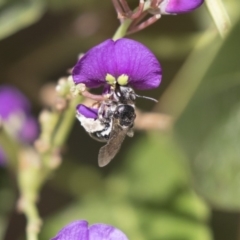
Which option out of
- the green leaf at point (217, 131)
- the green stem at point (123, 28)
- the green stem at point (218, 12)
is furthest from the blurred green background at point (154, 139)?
the green stem at point (123, 28)

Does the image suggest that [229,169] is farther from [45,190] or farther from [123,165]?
[45,190]

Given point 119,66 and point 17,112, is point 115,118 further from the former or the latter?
point 17,112

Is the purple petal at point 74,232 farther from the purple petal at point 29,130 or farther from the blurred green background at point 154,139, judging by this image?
the purple petal at point 29,130

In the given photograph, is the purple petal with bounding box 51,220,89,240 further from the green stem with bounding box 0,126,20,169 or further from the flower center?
the green stem with bounding box 0,126,20,169

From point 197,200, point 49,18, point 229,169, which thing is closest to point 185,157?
point 229,169

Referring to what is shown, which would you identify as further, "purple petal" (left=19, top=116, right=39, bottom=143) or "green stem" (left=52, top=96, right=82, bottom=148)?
"purple petal" (left=19, top=116, right=39, bottom=143)

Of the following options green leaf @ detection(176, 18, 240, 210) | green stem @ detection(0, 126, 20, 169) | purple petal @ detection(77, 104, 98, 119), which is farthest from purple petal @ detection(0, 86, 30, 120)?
purple petal @ detection(77, 104, 98, 119)

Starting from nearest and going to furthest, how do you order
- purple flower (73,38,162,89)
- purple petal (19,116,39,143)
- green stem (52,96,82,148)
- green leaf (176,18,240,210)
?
purple flower (73,38,162,89), green stem (52,96,82,148), green leaf (176,18,240,210), purple petal (19,116,39,143)
